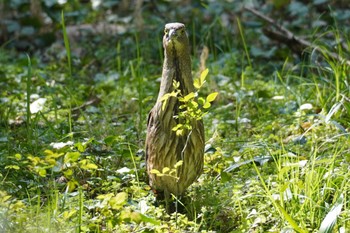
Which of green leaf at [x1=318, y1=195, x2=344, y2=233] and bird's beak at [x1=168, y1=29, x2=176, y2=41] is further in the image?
bird's beak at [x1=168, y1=29, x2=176, y2=41]

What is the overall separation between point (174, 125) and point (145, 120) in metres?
1.37

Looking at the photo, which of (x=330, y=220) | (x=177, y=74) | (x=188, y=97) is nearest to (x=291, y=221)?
(x=330, y=220)

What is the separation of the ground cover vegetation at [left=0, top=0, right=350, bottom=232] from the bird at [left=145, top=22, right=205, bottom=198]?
0.56 ft

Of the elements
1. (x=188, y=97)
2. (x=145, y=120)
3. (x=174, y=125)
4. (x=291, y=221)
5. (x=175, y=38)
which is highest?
(x=175, y=38)

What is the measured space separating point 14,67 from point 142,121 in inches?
80.7

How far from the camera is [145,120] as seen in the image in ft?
17.0

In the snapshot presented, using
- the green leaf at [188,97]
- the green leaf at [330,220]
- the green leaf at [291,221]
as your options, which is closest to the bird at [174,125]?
the green leaf at [188,97]

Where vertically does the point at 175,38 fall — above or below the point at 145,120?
above

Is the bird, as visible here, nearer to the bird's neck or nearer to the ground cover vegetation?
the bird's neck

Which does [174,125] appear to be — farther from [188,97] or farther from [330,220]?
[330,220]

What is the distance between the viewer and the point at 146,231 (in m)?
3.49

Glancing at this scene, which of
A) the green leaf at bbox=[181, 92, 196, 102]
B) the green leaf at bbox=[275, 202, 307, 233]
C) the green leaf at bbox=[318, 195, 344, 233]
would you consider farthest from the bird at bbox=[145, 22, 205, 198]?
the green leaf at bbox=[318, 195, 344, 233]

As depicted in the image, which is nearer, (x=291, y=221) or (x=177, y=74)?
(x=291, y=221)

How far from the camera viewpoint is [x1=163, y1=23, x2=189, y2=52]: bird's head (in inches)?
149
